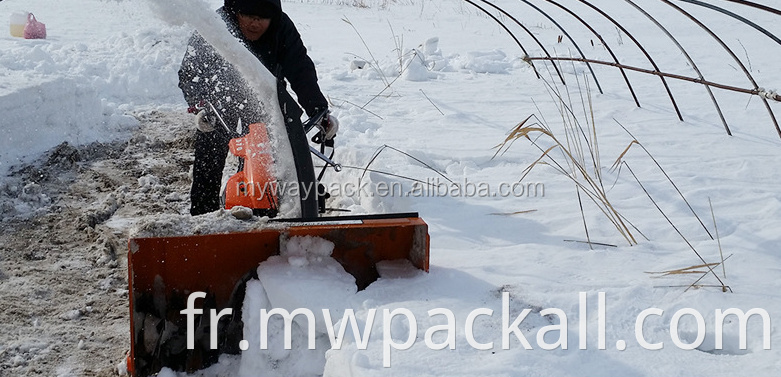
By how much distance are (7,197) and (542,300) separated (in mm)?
3493

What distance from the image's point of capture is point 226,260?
2.67 meters

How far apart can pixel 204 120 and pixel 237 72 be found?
279mm

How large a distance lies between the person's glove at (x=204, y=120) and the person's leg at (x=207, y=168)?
0.97 feet

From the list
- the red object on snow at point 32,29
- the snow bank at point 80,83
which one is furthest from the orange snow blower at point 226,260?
the red object on snow at point 32,29

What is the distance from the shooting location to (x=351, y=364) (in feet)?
7.24

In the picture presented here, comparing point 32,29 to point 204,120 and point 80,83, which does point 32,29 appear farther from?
point 204,120

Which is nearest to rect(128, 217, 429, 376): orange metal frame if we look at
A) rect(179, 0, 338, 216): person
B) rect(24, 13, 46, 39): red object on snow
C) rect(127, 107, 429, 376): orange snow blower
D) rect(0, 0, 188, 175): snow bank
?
rect(127, 107, 429, 376): orange snow blower

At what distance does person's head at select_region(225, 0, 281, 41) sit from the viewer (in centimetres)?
336

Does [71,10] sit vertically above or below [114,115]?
above

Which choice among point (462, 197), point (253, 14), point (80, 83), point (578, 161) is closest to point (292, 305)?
point (253, 14)

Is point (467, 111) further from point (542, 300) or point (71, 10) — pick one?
point (71, 10)

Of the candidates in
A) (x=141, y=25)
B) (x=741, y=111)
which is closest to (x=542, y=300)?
(x=741, y=111)

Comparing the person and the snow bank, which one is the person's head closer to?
the person

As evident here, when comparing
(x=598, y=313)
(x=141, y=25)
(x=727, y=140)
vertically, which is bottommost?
(x=598, y=313)
